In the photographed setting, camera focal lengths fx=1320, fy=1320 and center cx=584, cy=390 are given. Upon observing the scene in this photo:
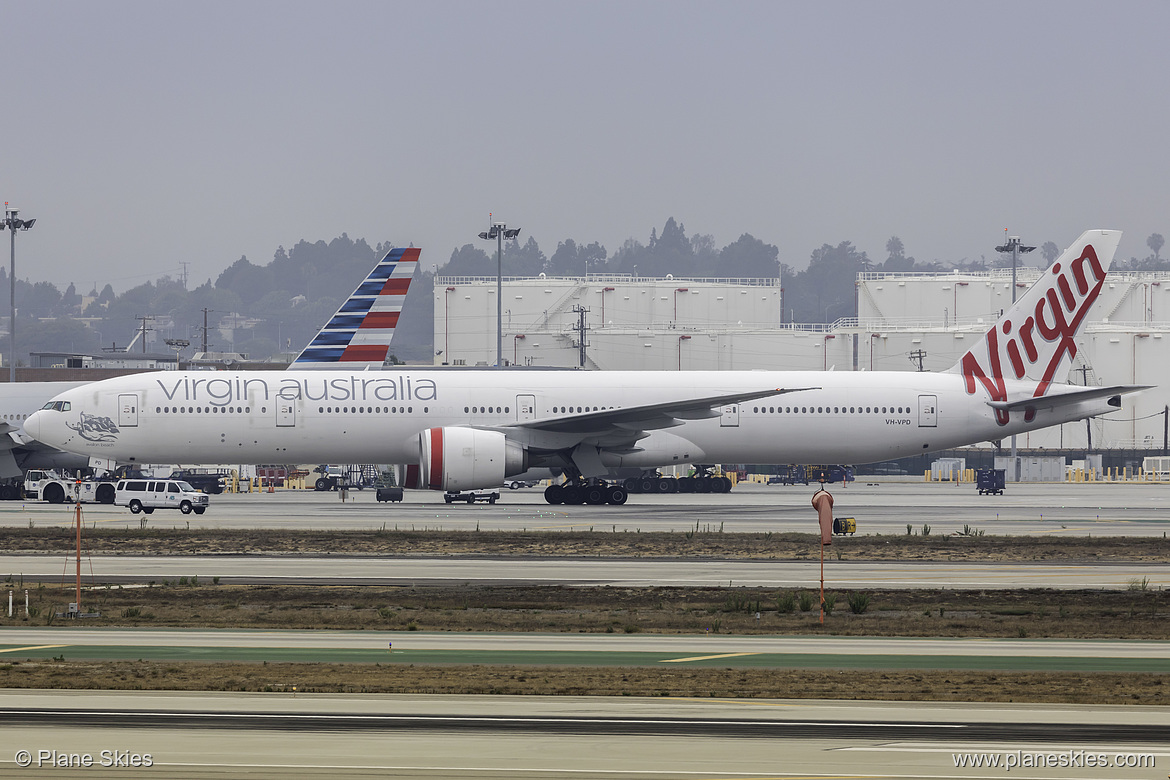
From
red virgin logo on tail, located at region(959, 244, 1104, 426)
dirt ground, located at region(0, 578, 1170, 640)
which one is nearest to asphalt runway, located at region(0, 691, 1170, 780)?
dirt ground, located at region(0, 578, 1170, 640)

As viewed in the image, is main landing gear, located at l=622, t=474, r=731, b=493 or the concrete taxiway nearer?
the concrete taxiway

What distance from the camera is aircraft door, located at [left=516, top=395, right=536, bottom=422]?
49.5 metres

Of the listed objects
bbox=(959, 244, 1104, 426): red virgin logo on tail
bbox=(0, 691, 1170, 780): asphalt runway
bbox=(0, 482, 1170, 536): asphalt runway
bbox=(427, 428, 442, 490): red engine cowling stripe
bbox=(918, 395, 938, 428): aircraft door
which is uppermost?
bbox=(959, 244, 1104, 426): red virgin logo on tail

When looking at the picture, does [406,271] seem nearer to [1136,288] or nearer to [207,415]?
[207,415]

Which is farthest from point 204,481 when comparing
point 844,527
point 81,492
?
point 844,527

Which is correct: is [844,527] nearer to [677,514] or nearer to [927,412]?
[677,514]

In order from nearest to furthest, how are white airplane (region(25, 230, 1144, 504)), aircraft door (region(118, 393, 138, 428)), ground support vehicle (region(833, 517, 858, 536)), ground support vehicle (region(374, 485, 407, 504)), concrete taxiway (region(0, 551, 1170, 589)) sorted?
concrete taxiway (region(0, 551, 1170, 589)) → ground support vehicle (region(833, 517, 858, 536)) → aircraft door (region(118, 393, 138, 428)) → white airplane (region(25, 230, 1144, 504)) → ground support vehicle (region(374, 485, 407, 504))

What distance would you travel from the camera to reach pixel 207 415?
156ft

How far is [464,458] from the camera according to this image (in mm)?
46062

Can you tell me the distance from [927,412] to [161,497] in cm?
2909

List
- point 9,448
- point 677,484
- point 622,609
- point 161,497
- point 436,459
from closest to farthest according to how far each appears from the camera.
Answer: point 622,609 → point 436,459 → point 161,497 → point 9,448 → point 677,484

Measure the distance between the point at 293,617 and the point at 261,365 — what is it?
93530 millimetres

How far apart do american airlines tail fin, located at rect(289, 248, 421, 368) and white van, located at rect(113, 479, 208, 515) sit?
20847 mm

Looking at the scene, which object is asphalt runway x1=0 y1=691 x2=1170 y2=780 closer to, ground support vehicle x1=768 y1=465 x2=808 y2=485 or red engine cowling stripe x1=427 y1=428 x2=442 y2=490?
red engine cowling stripe x1=427 y1=428 x2=442 y2=490
